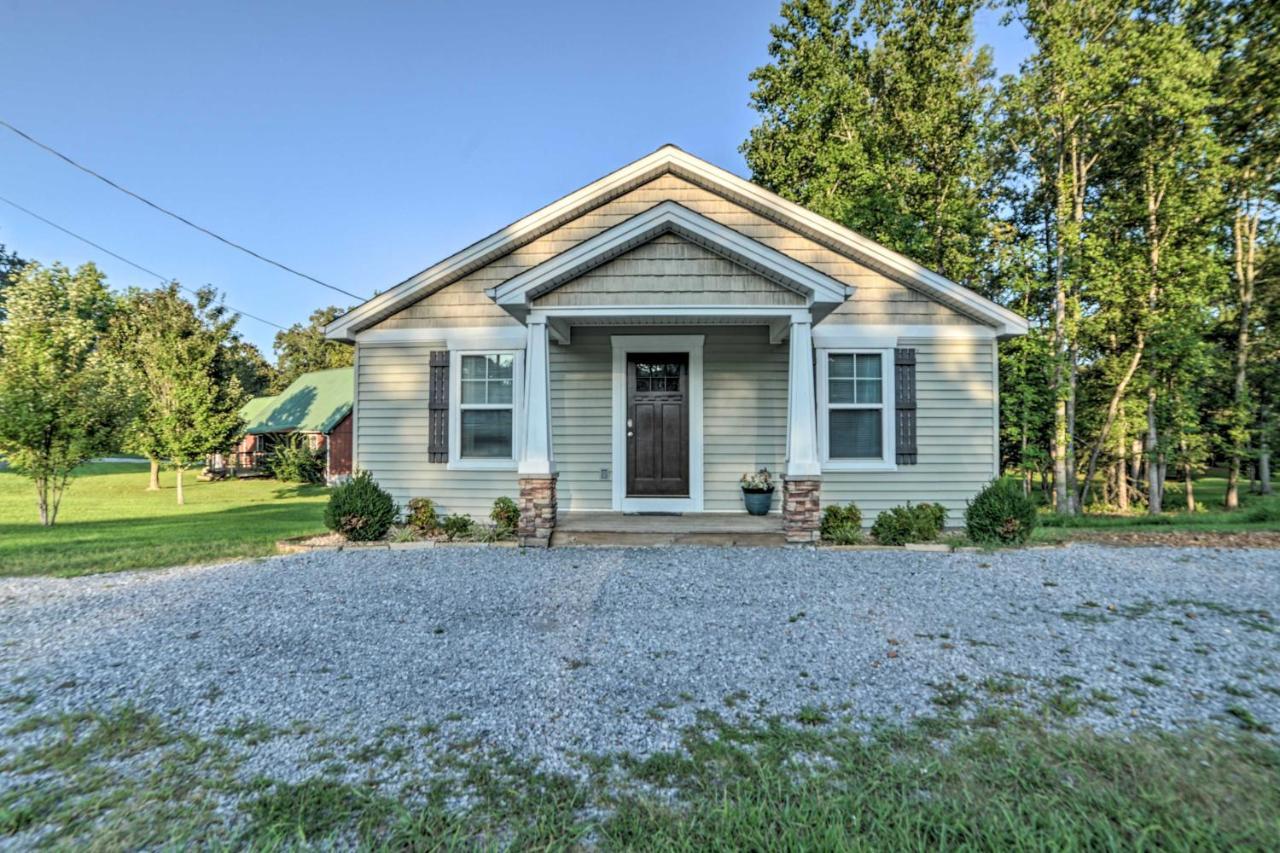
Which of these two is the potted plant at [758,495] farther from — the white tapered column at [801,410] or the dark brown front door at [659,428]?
the white tapered column at [801,410]

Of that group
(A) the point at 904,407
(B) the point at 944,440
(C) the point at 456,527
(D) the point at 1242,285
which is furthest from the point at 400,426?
(D) the point at 1242,285

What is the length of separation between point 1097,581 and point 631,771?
17.9 feet

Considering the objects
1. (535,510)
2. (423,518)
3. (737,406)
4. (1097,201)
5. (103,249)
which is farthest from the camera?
(103,249)

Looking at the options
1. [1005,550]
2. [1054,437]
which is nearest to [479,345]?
[1005,550]

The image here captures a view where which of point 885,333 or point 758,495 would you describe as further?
point 885,333

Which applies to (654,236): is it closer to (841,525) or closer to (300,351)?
(841,525)

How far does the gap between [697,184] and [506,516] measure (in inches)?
225

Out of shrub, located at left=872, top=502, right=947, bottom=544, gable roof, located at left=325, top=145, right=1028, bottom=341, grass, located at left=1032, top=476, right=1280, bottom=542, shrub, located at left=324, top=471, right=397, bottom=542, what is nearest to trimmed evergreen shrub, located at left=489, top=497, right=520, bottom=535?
shrub, located at left=324, top=471, right=397, bottom=542

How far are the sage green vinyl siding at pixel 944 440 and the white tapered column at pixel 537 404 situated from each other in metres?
3.94

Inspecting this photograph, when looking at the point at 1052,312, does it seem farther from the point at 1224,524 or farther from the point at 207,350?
the point at 207,350

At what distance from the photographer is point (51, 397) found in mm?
10109

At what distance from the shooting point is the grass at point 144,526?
22.5ft

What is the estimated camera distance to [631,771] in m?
2.38

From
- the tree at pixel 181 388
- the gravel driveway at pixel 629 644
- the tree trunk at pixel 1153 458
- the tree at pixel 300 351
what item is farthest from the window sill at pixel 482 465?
the tree at pixel 300 351
